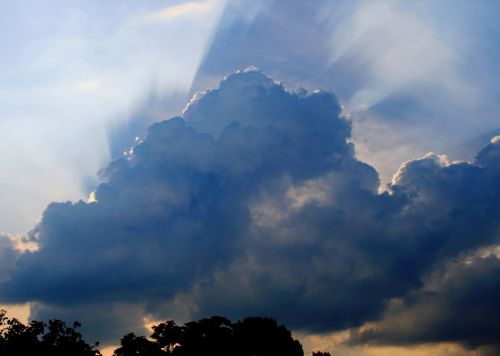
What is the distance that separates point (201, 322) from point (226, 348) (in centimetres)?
662

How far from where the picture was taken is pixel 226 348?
84750 mm

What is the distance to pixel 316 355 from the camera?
91750mm

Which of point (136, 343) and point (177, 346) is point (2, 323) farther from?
point (177, 346)

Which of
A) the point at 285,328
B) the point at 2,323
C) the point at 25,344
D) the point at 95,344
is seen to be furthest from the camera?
the point at 285,328

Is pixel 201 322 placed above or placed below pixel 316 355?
above

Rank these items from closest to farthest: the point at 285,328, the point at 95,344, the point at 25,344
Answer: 1. the point at 25,344
2. the point at 95,344
3. the point at 285,328

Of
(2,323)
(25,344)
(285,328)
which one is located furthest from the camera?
(285,328)

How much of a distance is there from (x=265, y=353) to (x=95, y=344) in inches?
1044

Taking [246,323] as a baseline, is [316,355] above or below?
below

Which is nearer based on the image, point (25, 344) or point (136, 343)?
point (25, 344)

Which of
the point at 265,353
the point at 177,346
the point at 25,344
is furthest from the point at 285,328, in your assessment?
the point at 25,344

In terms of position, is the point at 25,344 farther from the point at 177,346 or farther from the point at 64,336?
the point at 177,346

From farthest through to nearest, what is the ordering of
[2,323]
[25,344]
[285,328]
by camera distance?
[285,328] < [2,323] < [25,344]

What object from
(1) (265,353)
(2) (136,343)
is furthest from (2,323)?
(1) (265,353)
